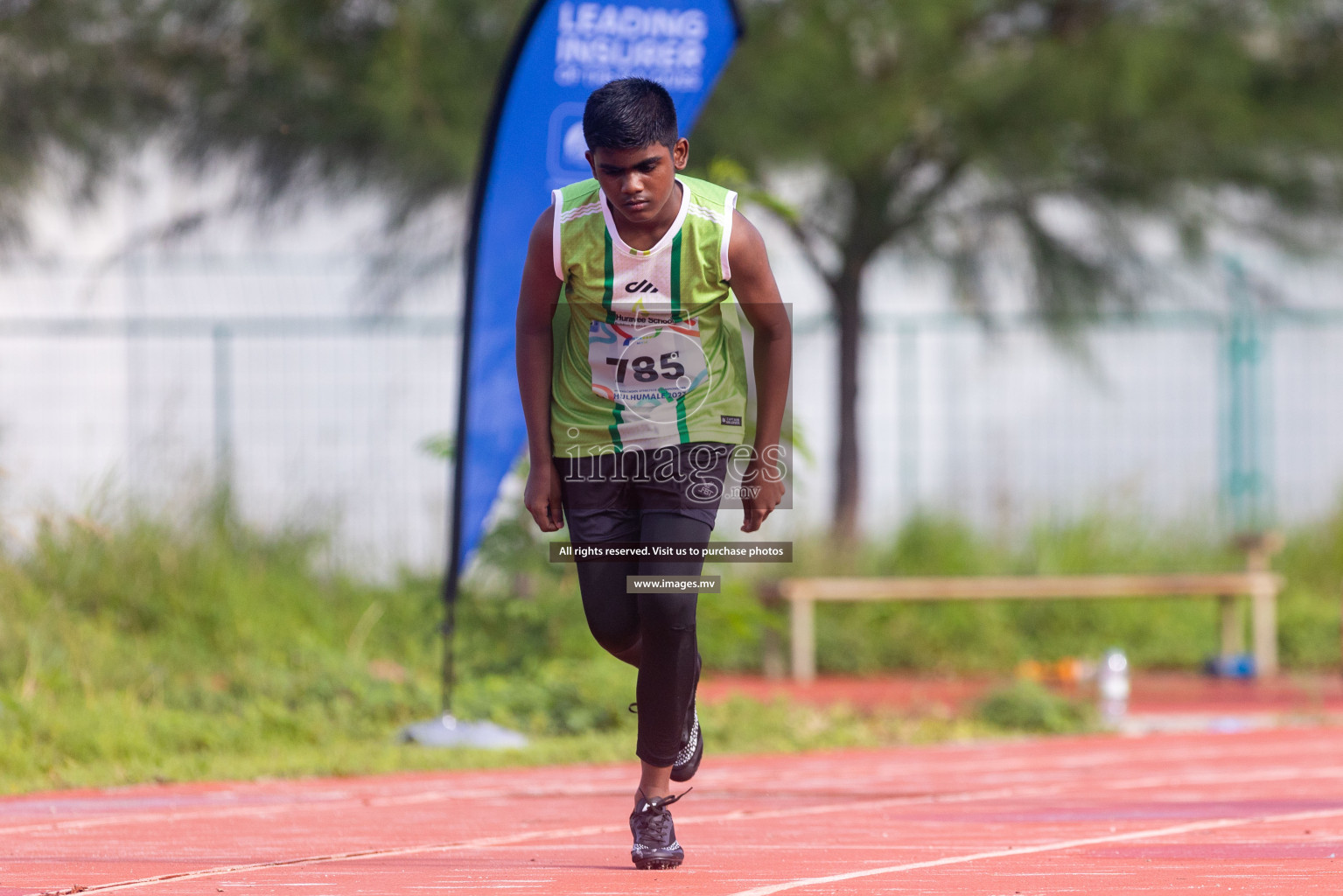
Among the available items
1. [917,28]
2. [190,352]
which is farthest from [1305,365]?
[190,352]

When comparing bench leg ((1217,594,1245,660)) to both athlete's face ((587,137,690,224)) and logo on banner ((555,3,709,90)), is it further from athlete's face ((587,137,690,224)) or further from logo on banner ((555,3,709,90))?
athlete's face ((587,137,690,224))

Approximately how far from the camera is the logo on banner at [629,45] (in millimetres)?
6469

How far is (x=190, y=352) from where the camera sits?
12383 mm

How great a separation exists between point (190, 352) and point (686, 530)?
31.2 feet

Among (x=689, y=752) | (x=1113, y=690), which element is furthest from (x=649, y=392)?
(x=1113, y=690)

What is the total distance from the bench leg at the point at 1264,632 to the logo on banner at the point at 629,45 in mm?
5253

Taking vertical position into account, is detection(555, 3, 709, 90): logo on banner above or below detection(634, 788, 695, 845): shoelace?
above

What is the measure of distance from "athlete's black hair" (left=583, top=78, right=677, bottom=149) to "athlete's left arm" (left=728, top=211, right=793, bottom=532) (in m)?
0.28

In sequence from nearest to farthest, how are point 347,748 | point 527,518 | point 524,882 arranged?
1. point 524,882
2. point 347,748
3. point 527,518

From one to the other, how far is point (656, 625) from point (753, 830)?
104 centimetres

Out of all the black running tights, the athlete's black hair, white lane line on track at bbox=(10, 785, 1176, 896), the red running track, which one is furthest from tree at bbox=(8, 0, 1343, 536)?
the black running tights

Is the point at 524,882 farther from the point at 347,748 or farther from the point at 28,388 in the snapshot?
the point at 28,388

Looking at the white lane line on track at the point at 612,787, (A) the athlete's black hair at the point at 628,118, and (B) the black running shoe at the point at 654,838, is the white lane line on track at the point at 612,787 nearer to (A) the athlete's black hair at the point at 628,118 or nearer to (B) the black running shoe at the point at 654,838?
(B) the black running shoe at the point at 654,838

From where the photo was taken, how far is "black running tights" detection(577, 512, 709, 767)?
Answer: 11.9ft
